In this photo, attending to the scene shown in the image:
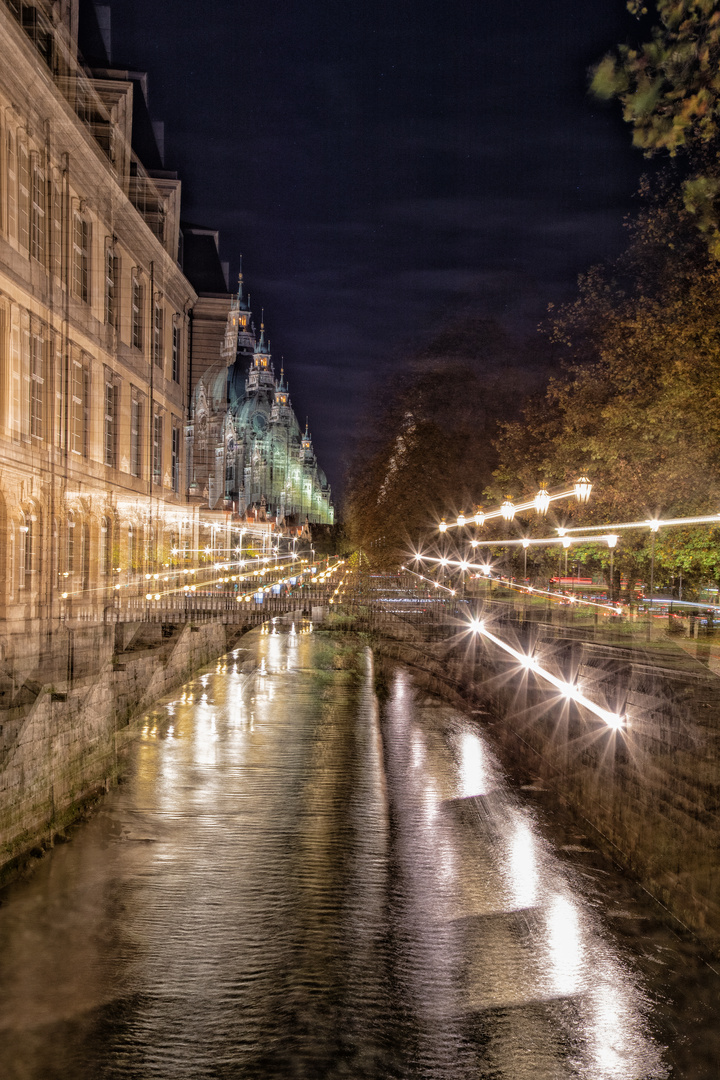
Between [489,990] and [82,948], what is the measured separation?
205 inches

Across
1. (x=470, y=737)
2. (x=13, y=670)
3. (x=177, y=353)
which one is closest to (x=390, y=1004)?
(x=13, y=670)

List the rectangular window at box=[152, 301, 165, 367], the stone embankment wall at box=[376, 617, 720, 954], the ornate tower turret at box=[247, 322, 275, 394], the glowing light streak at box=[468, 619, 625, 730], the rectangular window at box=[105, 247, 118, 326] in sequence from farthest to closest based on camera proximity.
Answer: the ornate tower turret at box=[247, 322, 275, 394]
the rectangular window at box=[152, 301, 165, 367]
the rectangular window at box=[105, 247, 118, 326]
the glowing light streak at box=[468, 619, 625, 730]
the stone embankment wall at box=[376, 617, 720, 954]

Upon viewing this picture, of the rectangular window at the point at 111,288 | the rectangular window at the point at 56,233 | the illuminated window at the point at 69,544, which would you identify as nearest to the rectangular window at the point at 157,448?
the rectangular window at the point at 111,288

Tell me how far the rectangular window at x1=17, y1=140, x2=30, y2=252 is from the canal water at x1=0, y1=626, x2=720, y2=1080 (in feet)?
47.0

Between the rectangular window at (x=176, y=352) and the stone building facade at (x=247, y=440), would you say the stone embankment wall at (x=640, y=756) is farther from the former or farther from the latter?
the stone building facade at (x=247, y=440)

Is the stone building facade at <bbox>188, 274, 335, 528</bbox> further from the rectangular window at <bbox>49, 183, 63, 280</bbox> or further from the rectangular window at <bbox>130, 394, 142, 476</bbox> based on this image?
the rectangular window at <bbox>49, 183, 63, 280</bbox>

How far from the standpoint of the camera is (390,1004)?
11000 mm

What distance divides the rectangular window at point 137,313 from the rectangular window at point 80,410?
6.53m

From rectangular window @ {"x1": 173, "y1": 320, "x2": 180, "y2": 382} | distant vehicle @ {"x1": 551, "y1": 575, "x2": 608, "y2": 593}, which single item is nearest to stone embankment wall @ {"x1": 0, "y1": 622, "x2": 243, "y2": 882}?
rectangular window @ {"x1": 173, "y1": 320, "x2": 180, "y2": 382}

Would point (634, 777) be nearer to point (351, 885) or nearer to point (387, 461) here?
point (351, 885)

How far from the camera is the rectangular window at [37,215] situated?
26.0m

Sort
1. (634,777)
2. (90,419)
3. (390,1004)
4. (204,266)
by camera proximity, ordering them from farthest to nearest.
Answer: (204,266) < (90,419) < (634,777) < (390,1004)

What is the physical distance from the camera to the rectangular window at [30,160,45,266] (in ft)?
85.3

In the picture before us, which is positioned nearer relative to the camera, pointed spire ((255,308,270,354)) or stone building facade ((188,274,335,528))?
stone building facade ((188,274,335,528))
